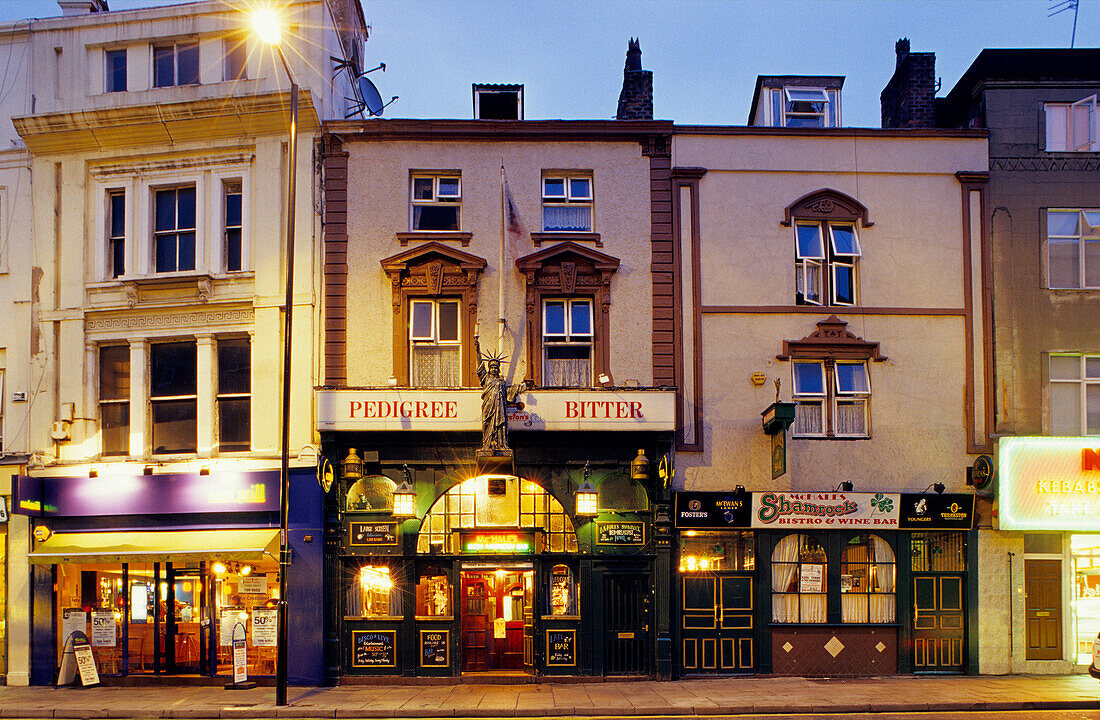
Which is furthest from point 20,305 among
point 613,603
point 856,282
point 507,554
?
point 856,282

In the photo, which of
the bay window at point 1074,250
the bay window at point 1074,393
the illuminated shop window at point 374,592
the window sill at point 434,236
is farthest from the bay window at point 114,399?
the bay window at point 1074,250

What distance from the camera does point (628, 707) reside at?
48.9ft

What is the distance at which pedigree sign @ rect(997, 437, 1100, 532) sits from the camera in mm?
17969

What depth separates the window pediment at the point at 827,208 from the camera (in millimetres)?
19094

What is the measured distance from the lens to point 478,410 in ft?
57.2

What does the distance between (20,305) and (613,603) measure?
565 inches

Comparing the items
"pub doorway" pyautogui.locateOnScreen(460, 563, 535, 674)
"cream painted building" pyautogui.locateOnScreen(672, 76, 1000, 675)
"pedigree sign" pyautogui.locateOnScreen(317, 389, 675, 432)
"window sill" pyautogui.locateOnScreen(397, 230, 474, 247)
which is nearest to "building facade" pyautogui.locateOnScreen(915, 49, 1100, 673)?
"cream painted building" pyautogui.locateOnScreen(672, 76, 1000, 675)

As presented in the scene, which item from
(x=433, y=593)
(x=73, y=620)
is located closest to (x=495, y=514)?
(x=433, y=593)

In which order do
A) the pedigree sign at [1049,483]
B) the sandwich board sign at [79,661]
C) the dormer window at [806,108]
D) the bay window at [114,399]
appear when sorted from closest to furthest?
1. the sandwich board sign at [79,661]
2. the pedigree sign at [1049,483]
3. the bay window at [114,399]
4. the dormer window at [806,108]

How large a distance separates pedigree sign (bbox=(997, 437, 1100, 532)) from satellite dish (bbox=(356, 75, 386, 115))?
16845mm

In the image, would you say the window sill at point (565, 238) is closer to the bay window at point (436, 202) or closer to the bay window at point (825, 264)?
the bay window at point (436, 202)

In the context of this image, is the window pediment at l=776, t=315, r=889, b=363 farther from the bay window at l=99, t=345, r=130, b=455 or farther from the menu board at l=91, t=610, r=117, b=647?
the menu board at l=91, t=610, r=117, b=647

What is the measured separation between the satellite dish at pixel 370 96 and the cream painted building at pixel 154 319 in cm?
237

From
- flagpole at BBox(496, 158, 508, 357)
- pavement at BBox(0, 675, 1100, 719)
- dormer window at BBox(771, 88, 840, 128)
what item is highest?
dormer window at BBox(771, 88, 840, 128)
